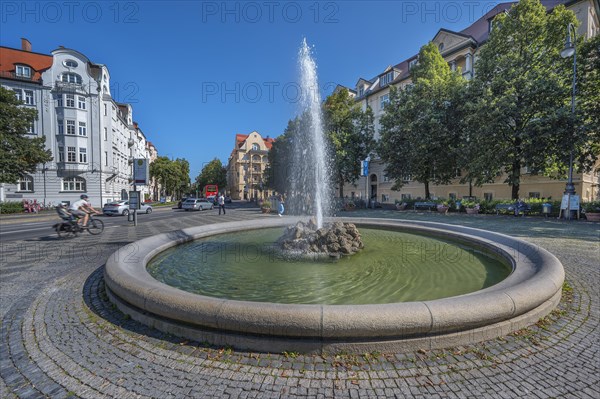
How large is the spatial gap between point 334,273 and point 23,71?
166 feet

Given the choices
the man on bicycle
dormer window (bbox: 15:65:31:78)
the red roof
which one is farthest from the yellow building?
the man on bicycle

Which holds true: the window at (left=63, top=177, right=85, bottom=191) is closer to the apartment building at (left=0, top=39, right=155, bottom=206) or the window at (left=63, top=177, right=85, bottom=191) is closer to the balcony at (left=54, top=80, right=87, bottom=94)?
the apartment building at (left=0, top=39, right=155, bottom=206)

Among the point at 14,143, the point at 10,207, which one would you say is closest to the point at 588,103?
the point at 14,143

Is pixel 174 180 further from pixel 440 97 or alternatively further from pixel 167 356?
pixel 167 356

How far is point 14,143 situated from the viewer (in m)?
28.2

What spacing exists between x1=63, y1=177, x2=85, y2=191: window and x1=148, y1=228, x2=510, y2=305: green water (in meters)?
38.7

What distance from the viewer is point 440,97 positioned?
26.5m

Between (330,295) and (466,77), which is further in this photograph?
(466,77)

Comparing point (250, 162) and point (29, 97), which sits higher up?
point (29, 97)

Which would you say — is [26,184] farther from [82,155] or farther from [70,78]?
[70,78]

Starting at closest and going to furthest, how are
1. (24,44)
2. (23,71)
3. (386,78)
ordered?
1. (23,71)
2. (24,44)
3. (386,78)

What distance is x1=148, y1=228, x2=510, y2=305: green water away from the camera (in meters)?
4.62

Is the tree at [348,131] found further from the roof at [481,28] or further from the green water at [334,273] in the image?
the green water at [334,273]

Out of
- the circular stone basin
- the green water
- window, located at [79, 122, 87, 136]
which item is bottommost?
the green water
